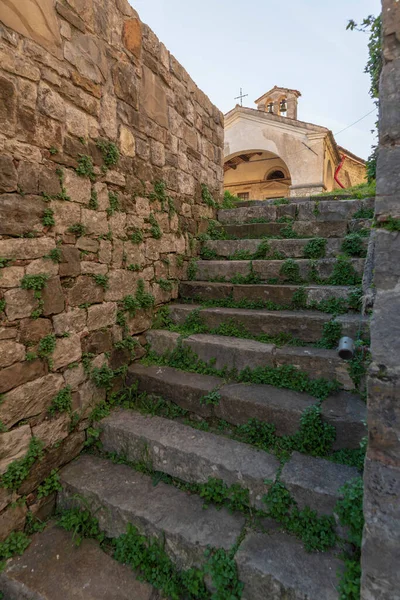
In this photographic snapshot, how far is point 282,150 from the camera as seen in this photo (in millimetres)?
11312

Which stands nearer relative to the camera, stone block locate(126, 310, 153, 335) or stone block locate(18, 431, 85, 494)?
stone block locate(18, 431, 85, 494)

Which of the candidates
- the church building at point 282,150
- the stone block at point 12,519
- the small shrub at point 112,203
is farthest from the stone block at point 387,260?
the church building at point 282,150

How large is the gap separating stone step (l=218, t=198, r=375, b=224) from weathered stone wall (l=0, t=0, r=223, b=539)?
4.53ft

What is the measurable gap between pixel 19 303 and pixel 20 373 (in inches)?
17.0

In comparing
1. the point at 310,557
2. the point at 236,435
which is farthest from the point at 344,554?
the point at 236,435

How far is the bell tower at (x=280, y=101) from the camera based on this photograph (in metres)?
13.6

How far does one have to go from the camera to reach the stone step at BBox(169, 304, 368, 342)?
8.20 feet

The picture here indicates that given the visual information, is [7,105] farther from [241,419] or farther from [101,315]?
[241,419]

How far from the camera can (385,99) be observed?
3.50 feet

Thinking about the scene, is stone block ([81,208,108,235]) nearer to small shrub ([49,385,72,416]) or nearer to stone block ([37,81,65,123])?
stone block ([37,81,65,123])

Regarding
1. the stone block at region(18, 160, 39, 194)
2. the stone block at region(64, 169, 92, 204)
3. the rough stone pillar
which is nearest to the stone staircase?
the stone block at region(64, 169, 92, 204)

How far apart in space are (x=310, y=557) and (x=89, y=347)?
74.2 inches

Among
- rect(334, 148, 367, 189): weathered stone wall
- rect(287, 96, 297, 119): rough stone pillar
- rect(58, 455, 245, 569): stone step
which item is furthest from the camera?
rect(334, 148, 367, 189): weathered stone wall

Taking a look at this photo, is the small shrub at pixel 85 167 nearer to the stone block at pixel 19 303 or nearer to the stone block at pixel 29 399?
the stone block at pixel 19 303
